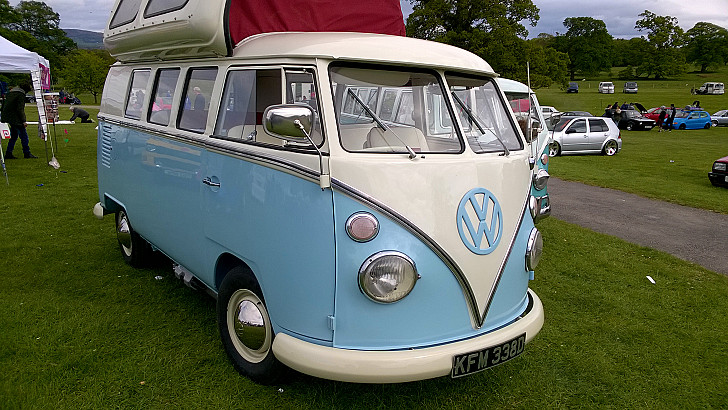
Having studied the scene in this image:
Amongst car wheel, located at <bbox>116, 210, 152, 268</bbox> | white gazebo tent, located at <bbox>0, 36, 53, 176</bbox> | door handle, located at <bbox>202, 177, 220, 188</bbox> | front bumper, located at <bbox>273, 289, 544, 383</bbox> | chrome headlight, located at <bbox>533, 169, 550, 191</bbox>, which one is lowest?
car wheel, located at <bbox>116, 210, 152, 268</bbox>

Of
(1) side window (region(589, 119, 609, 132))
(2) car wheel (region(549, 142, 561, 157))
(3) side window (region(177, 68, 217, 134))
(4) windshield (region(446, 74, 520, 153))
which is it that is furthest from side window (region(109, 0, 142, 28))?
(1) side window (region(589, 119, 609, 132))

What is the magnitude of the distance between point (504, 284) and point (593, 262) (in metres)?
3.86

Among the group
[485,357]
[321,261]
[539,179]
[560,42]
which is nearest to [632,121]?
[539,179]

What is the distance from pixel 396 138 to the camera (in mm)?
3248

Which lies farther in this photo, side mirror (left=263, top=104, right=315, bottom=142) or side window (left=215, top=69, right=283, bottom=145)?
side window (left=215, top=69, right=283, bottom=145)

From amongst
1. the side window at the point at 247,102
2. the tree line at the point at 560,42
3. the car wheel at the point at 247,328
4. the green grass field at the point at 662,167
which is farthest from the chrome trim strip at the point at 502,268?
the tree line at the point at 560,42

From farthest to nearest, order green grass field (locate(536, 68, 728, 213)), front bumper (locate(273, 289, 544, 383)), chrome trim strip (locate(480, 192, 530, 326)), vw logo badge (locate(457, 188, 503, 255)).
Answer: green grass field (locate(536, 68, 728, 213)) → chrome trim strip (locate(480, 192, 530, 326)) → vw logo badge (locate(457, 188, 503, 255)) → front bumper (locate(273, 289, 544, 383))

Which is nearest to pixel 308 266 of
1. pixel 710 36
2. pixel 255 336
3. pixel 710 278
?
pixel 255 336

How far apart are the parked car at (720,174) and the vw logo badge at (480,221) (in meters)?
12.0

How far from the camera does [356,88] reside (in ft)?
10.6

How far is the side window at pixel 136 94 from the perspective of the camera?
5.00 metres

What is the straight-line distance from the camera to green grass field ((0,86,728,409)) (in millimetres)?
3502

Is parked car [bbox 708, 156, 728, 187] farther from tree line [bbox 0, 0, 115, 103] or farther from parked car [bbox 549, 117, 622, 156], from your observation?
tree line [bbox 0, 0, 115, 103]

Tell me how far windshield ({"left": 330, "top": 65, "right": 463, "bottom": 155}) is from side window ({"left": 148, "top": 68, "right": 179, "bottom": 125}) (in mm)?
1855
